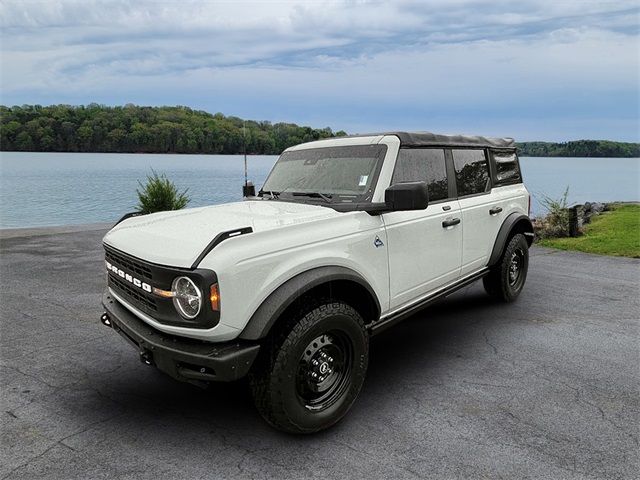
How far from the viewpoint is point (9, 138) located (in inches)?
1358

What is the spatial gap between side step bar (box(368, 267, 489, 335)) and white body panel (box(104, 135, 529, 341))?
0.17 ft

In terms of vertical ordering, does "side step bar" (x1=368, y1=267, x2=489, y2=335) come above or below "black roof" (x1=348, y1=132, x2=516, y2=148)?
below

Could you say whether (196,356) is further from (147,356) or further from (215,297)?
(147,356)

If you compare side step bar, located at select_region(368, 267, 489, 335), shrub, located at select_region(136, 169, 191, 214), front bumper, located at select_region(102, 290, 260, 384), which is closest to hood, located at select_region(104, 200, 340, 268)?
front bumper, located at select_region(102, 290, 260, 384)

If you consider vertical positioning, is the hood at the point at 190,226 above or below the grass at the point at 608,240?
above

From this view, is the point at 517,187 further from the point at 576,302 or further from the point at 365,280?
the point at 365,280

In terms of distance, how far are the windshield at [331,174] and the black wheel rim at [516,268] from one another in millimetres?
2954

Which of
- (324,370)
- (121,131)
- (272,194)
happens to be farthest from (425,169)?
(121,131)

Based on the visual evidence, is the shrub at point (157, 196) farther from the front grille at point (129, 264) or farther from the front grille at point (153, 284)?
the front grille at point (153, 284)

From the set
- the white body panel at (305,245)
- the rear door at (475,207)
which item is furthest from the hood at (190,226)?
the rear door at (475,207)

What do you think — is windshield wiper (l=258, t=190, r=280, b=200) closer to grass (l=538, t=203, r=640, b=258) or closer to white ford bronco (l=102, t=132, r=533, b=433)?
white ford bronco (l=102, t=132, r=533, b=433)

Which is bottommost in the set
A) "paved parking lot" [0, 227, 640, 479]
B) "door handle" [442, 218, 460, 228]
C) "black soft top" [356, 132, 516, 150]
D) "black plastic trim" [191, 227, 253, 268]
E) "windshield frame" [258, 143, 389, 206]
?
"paved parking lot" [0, 227, 640, 479]

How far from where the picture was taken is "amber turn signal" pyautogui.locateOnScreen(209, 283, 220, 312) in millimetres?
2492

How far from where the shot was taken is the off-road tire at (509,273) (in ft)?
18.1
